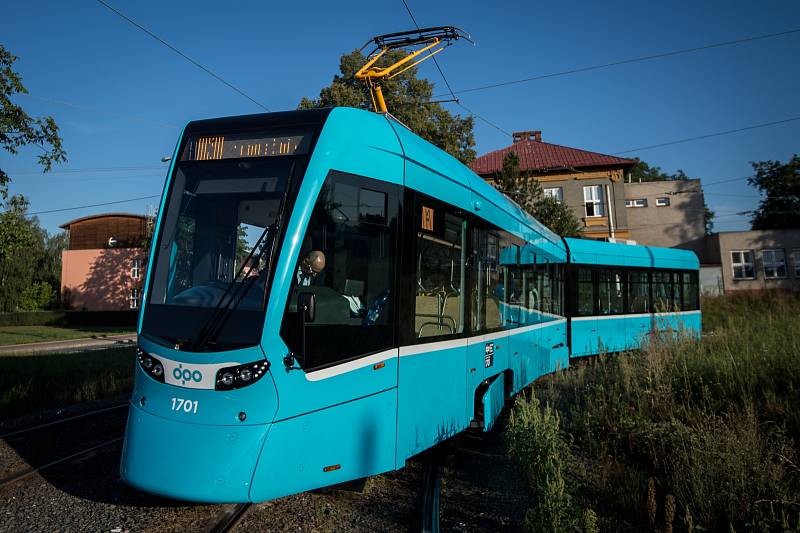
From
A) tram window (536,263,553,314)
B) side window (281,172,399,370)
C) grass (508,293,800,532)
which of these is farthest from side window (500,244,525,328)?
side window (281,172,399,370)

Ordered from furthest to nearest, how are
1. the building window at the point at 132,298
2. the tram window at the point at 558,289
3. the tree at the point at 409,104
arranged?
the building window at the point at 132,298
the tree at the point at 409,104
the tram window at the point at 558,289

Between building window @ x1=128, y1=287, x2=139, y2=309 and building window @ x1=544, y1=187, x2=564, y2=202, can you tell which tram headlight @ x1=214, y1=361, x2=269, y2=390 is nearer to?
building window @ x1=544, y1=187, x2=564, y2=202

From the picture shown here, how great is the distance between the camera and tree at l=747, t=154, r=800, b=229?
165 feet

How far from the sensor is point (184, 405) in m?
3.75

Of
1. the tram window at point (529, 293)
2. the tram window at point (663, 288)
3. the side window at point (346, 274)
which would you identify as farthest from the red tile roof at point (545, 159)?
the side window at point (346, 274)

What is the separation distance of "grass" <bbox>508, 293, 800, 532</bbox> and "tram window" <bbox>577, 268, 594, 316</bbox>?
16.2 ft

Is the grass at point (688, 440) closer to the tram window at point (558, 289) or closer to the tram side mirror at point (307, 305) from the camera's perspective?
the tram side mirror at point (307, 305)

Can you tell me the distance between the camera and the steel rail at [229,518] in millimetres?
4055

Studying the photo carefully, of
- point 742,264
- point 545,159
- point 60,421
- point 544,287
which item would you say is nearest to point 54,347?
point 60,421

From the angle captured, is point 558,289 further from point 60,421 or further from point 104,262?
point 104,262

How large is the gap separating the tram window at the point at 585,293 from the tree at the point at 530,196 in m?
13.0

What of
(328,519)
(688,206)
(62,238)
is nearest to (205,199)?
(328,519)

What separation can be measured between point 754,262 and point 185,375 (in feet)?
143

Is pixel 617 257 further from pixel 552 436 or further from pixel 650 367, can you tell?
pixel 552 436
